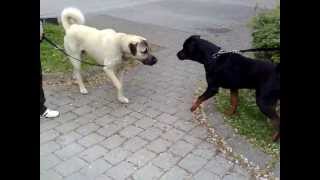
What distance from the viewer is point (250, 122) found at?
488cm

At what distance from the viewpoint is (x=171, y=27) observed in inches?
420

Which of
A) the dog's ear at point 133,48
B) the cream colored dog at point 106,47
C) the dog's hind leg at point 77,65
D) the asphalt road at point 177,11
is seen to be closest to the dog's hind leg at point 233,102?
the cream colored dog at point 106,47

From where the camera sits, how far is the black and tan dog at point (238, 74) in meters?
Result: 4.23

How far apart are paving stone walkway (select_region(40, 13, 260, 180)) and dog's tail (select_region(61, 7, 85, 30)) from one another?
987 millimetres

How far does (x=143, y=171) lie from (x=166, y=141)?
0.69 metres

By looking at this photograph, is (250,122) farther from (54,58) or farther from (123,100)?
(54,58)

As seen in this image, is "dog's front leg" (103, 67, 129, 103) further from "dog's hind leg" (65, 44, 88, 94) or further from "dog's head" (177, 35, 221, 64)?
"dog's head" (177, 35, 221, 64)

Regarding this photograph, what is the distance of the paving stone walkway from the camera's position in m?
3.80

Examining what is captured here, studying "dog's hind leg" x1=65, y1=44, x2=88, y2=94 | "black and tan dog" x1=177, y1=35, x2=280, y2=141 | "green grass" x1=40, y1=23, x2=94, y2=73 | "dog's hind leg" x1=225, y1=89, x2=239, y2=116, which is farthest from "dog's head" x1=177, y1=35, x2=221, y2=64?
"green grass" x1=40, y1=23, x2=94, y2=73

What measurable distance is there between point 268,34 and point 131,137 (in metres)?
2.68

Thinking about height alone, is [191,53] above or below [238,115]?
above
